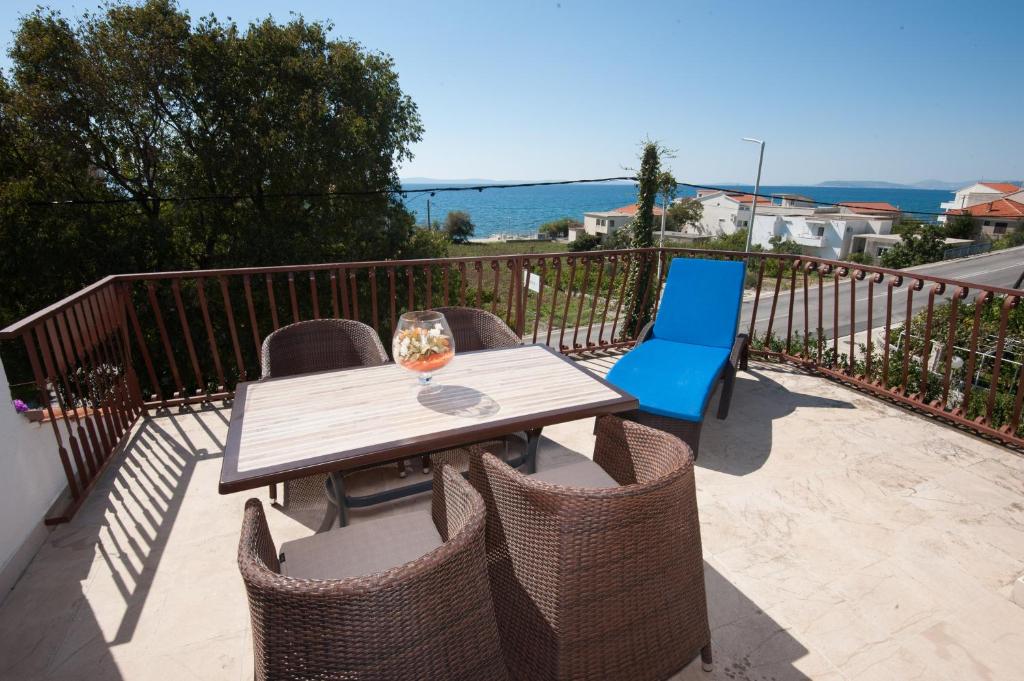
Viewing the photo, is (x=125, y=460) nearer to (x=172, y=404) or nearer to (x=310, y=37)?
(x=172, y=404)

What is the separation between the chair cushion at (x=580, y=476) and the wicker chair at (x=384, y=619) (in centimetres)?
78

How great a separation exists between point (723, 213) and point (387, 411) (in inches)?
3045

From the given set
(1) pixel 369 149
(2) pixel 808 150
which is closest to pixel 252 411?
(1) pixel 369 149

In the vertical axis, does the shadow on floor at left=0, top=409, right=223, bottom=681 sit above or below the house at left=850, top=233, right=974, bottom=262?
above

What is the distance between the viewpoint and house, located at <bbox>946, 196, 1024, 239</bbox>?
50.9 metres

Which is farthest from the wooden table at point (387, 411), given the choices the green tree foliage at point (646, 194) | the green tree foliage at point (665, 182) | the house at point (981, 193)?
the house at point (981, 193)

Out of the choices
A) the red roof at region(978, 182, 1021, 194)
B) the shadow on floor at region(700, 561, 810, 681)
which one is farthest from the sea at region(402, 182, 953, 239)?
the shadow on floor at region(700, 561, 810, 681)

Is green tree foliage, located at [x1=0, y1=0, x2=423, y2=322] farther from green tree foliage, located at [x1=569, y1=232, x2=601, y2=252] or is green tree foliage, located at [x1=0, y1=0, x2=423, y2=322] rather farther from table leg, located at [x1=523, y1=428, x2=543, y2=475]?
green tree foliage, located at [x1=569, y1=232, x2=601, y2=252]

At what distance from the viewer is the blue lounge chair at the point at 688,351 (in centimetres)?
265

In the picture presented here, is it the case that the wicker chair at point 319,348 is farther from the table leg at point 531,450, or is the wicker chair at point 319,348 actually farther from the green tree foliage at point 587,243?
the green tree foliage at point 587,243

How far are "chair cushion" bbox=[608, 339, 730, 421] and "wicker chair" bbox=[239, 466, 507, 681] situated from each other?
1.79 m

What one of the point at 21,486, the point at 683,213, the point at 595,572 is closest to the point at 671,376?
the point at 595,572

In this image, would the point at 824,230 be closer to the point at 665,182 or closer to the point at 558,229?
the point at 558,229

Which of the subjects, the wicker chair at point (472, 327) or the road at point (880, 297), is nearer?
the wicker chair at point (472, 327)
